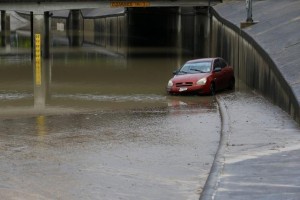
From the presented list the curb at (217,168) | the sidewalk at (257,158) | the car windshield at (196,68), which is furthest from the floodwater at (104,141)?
the car windshield at (196,68)

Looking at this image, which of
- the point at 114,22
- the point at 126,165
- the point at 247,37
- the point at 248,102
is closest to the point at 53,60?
the point at 247,37

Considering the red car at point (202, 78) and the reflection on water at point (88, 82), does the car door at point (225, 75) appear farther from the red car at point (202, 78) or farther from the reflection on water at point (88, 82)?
the reflection on water at point (88, 82)

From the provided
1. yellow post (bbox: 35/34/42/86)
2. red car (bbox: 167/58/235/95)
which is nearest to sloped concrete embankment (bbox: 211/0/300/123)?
red car (bbox: 167/58/235/95)

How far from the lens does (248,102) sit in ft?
79.1

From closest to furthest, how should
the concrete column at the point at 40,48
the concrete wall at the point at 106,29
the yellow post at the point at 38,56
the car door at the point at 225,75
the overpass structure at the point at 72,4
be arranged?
the car door at the point at 225,75 → the concrete column at the point at 40,48 → the yellow post at the point at 38,56 → the overpass structure at the point at 72,4 → the concrete wall at the point at 106,29

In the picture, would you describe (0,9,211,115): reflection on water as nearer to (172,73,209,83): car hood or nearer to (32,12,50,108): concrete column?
(32,12,50,108): concrete column

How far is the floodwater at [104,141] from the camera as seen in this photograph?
466 inches

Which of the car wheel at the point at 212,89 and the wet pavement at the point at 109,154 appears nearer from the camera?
the wet pavement at the point at 109,154

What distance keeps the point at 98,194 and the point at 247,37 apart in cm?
2163

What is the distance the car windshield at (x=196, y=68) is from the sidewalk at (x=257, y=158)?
27.5ft

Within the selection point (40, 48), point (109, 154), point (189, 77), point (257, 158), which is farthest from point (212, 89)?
point (40, 48)

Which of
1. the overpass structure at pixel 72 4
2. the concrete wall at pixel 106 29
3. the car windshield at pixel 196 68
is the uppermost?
the overpass structure at pixel 72 4

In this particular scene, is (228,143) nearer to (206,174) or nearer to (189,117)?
(206,174)

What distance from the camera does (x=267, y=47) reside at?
27.0 m
